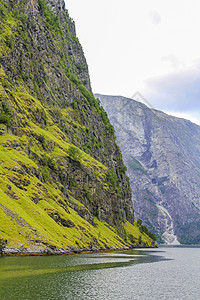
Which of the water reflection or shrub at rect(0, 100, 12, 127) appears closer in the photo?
the water reflection

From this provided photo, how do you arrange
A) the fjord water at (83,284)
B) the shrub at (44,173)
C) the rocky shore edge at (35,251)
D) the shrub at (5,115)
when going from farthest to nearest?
the shrub at (44,173)
the shrub at (5,115)
the rocky shore edge at (35,251)
the fjord water at (83,284)

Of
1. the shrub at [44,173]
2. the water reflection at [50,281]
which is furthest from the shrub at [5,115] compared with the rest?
the water reflection at [50,281]

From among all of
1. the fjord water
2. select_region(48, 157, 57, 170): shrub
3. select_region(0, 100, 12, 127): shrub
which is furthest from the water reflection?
select_region(48, 157, 57, 170): shrub

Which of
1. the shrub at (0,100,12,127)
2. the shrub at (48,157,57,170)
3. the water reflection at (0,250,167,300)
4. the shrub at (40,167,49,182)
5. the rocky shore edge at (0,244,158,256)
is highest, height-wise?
the shrub at (0,100,12,127)

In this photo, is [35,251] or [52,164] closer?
[35,251]

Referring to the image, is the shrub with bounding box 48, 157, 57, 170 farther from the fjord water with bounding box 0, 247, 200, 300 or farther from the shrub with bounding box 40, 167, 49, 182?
the fjord water with bounding box 0, 247, 200, 300

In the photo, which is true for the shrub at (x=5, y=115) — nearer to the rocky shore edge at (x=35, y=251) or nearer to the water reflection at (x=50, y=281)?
the rocky shore edge at (x=35, y=251)

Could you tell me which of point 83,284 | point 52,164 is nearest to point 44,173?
point 52,164

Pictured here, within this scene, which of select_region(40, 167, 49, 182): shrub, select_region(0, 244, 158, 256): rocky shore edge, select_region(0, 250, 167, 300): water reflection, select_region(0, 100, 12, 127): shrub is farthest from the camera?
select_region(40, 167, 49, 182): shrub

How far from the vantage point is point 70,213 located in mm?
157625

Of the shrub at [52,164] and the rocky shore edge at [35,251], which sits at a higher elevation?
the shrub at [52,164]

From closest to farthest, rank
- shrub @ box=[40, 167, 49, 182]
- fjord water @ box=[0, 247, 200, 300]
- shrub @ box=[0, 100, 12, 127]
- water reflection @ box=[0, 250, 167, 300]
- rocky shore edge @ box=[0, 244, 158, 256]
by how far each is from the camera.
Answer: water reflection @ box=[0, 250, 167, 300]
fjord water @ box=[0, 247, 200, 300]
rocky shore edge @ box=[0, 244, 158, 256]
shrub @ box=[0, 100, 12, 127]
shrub @ box=[40, 167, 49, 182]

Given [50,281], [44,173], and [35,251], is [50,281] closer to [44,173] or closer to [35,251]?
[35,251]

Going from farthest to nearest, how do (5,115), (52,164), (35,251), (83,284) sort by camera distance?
(52,164) < (5,115) < (35,251) < (83,284)
